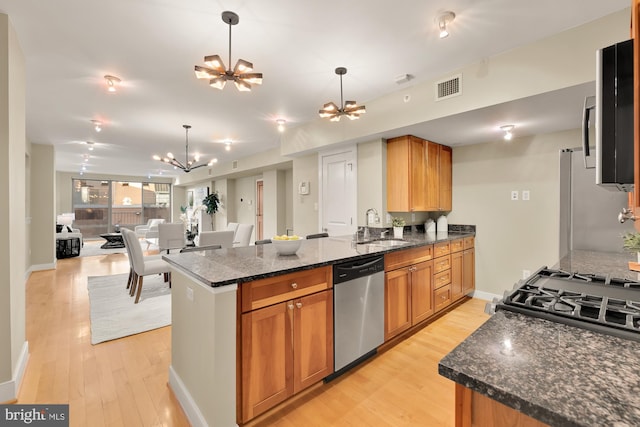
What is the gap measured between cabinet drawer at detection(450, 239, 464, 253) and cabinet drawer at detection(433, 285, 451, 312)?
19.2 inches

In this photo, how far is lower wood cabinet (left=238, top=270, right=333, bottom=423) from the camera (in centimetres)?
162

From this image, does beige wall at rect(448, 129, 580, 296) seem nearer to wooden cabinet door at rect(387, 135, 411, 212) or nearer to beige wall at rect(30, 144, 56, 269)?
wooden cabinet door at rect(387, 135, 411, 212)

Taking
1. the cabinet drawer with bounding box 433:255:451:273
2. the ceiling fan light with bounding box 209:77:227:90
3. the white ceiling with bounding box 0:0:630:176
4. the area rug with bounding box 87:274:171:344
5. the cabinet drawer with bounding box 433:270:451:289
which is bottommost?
the area rug with bounding box 87:274:171:344

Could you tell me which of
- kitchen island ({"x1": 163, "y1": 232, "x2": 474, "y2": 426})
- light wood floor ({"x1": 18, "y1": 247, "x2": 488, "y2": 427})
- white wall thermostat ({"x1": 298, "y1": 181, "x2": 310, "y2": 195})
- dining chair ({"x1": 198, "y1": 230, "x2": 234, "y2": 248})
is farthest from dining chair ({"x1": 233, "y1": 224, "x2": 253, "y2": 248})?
kitchen island ({"x1": 163, "y1": 232, "x2": 474, "y2": 426})

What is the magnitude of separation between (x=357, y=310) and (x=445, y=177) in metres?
2.88

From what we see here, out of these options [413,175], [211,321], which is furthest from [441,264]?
[211,321]

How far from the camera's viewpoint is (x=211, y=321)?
5.00 ft

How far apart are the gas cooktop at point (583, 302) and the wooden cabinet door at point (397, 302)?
1267 mm

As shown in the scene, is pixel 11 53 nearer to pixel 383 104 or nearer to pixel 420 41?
pixel 420 41

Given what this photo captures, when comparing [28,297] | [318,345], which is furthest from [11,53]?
[28,297]

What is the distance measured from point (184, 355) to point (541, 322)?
198 centimetres

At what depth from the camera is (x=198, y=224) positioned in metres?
10.6

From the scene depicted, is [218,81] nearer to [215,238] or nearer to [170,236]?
[215,238]

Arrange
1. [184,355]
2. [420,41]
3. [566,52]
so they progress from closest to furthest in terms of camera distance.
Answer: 1. [184,355]
2. [566,52]
3. [420,41]
